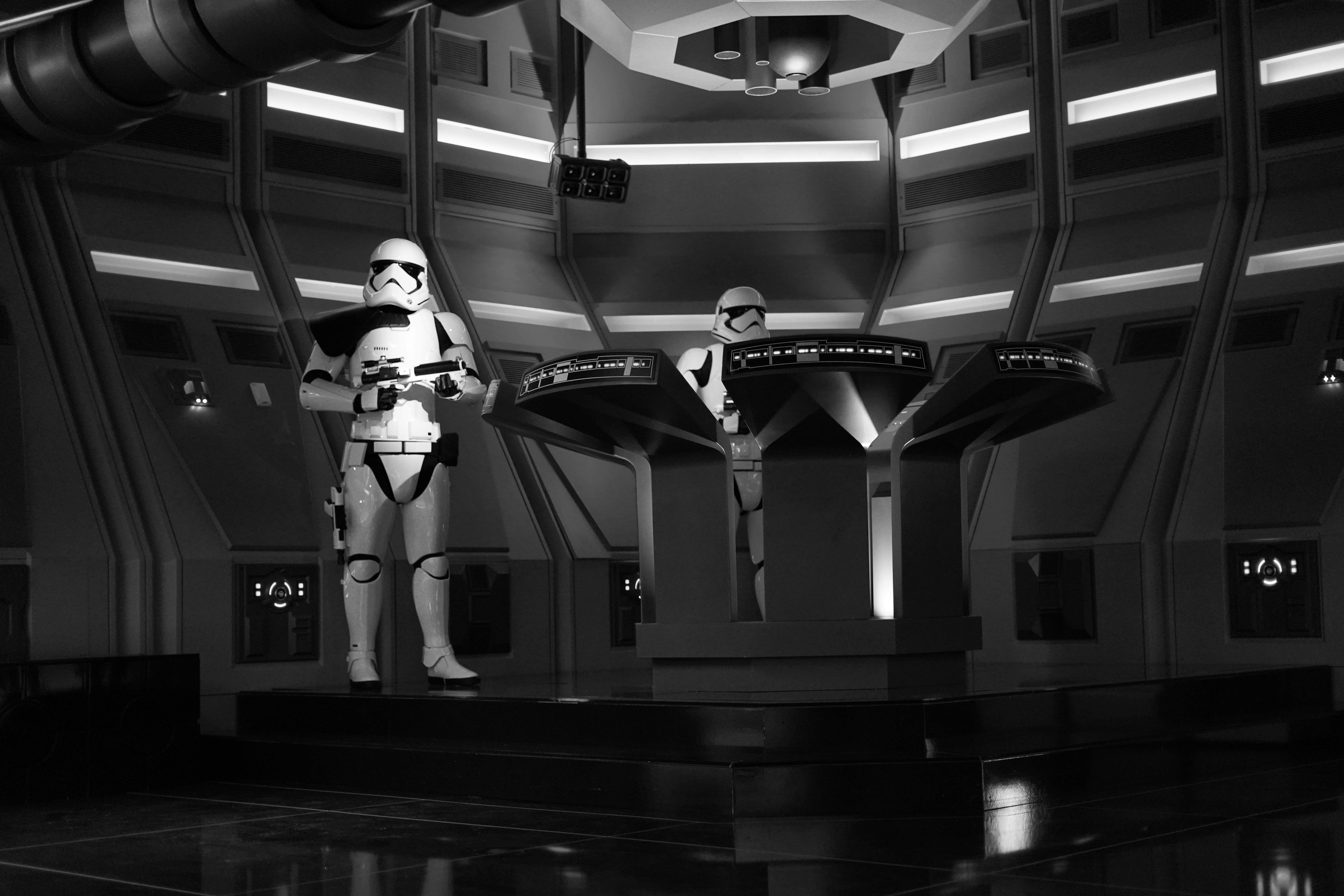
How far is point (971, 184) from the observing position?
831cm

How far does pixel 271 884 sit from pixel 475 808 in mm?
1149

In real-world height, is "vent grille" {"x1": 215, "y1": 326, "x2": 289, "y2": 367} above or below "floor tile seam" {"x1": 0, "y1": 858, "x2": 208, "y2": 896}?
above

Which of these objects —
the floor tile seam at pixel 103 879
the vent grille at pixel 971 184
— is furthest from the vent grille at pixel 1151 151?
the floor tile seam at pixel 103 879

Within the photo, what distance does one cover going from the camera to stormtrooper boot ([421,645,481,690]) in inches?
230

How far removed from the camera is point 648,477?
5.09m

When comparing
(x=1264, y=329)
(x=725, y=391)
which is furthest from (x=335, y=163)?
(x=1264, y=329)

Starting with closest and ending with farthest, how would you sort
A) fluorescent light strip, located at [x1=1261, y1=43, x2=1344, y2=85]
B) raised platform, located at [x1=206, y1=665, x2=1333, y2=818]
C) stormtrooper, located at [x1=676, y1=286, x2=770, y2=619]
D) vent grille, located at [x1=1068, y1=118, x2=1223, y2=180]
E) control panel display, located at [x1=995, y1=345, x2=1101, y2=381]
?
1. raised platform, located at [x1=206, y1=665, x2=1333, y2=818]
2. control panel display, located at [x1=995, y1=345, x2=1101, y2=381]
3. stormtrooper, located at [x1=676, y1=286, x2=770, y2=619]
4. fluorescent light strip, located at [x1=1261, y1=43, x2=1344, y2=85]
5. vent grille, located at [x1=1068, y1=118, x2=1223, y2=180]

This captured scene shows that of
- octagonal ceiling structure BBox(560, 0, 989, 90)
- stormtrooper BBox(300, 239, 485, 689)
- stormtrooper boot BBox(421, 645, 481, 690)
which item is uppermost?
octagonal ceiling structure BBox(560, 0, 989, 90)

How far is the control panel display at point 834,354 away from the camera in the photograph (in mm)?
4453

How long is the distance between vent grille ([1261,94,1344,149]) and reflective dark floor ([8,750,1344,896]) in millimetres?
4051

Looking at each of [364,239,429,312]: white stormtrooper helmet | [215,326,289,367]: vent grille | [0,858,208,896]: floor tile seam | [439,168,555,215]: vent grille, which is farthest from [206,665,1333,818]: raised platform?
[439,168,555,215]: vent grille

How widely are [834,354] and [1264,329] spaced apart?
3401 millimetres

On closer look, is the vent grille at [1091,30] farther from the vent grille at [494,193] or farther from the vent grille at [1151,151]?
the vent grille at [494,193]

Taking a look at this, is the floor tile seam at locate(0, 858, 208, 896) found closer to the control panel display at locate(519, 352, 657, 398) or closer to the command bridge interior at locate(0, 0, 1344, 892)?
the command bridge interior at locate(0, 0, 1344, 892)
